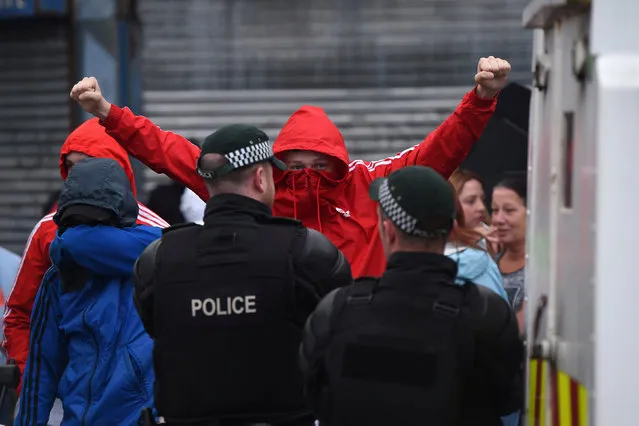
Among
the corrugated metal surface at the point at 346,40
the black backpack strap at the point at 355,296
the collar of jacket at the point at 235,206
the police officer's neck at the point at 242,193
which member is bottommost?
the black backpack strap at the point at 355,296

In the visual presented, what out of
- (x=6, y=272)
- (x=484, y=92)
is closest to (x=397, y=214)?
(x=484, y=92)

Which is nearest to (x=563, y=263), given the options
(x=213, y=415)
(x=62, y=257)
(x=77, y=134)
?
(x=213, y=415)

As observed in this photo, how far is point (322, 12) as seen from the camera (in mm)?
10641

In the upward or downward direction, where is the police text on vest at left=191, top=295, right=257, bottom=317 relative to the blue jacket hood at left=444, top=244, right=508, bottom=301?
upward

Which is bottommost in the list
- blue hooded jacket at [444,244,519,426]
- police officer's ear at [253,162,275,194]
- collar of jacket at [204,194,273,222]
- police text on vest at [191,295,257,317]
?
blue hooded jacket at [444,244,519,426]

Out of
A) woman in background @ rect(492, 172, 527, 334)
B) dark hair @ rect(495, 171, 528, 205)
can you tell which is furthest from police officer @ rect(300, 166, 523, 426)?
dark hair @ rect(495, 171, 528, 205)

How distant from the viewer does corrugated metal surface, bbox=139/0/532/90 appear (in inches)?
416

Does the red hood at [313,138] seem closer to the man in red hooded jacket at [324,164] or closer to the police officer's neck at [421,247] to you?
the man in red hooded jacket at [324,164]

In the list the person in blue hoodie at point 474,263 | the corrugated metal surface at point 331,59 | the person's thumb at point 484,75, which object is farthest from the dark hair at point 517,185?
the corrugated metal surface at point 331,59

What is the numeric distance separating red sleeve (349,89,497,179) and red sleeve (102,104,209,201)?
2.62ft

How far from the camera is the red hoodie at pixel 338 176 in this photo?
16.3ft

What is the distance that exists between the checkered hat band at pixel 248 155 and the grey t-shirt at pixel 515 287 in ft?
7.93

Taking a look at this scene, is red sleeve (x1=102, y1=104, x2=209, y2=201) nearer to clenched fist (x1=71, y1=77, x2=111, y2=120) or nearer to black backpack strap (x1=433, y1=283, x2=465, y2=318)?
clenched fist (x1=71, y1=77, x2=111, y2=120)

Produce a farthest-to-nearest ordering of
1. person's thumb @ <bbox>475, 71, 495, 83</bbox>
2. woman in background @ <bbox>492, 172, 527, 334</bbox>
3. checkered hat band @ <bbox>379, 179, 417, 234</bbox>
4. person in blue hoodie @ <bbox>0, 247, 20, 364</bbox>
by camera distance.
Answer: person in blue hoodie @ <bbox>0, 247, 20, 364</bbox>
woman in background @ <bbox>492, 172, 527, 334</bbox>
person's thumb @ <bbox>475, 71, 495, 83</bbox>
checkered hat band @ <bbox>379, 179, 417, 234</bbox>
